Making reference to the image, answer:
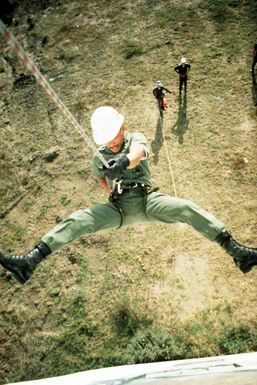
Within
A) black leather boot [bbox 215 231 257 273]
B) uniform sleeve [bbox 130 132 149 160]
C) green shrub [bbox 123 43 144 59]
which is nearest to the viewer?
black leather boot [bbox 215 231 257 273]

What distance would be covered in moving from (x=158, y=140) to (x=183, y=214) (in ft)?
15.4

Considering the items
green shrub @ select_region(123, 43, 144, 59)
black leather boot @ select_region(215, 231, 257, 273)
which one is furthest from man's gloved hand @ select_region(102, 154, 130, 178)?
green shrub @ select_region(123, 43, 144, 59)

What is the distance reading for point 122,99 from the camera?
983 cm

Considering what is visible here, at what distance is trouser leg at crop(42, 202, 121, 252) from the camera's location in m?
4.35

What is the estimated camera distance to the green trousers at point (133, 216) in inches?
170

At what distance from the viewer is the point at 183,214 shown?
4.38 m

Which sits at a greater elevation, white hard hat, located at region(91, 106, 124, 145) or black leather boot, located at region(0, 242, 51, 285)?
white hard hat, located at region(91, 106, 124, 145)

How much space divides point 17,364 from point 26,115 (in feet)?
20.1

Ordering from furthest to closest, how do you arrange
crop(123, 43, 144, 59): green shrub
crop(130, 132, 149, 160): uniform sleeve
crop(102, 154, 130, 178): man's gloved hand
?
crop(123, 43, 144, 59): green shrub
crop(130, 132, 149, 160): uniform sleeve
crop(102, 154, 130, 178): man's gloved hand

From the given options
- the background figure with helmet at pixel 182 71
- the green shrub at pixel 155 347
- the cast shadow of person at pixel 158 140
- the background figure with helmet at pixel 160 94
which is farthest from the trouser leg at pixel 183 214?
the background figure with helmet at pixel 182 71

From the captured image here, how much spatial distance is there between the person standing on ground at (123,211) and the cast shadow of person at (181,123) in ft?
14.1

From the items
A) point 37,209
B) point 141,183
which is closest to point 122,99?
point 37,209

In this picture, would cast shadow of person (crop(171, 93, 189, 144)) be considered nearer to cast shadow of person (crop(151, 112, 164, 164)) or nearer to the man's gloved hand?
cast shadow of person (crop(151, 112, 164, 164))

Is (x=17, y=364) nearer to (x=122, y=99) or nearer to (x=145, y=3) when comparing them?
(x=122, y=99)
